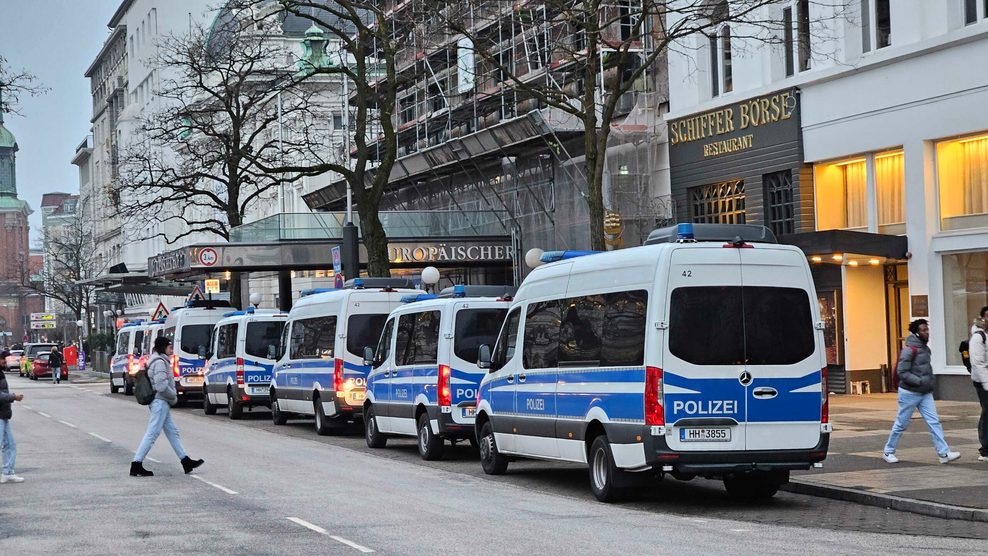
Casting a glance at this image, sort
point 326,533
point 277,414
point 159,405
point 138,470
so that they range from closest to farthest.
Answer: point 326,533
point 138,470
point 159,405
point 277,414

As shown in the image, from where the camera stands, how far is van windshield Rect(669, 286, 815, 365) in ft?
45.1

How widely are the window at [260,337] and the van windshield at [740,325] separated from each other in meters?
19.4

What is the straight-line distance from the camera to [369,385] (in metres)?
23.3

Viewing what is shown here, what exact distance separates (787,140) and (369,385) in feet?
39.4

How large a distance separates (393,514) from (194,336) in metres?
24.8

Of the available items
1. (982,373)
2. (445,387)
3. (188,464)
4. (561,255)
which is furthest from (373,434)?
(982,373)

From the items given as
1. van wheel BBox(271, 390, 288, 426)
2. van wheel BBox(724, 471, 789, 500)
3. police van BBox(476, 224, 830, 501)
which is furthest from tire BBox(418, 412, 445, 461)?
van wheel BBox(271, 390, 288, 426)

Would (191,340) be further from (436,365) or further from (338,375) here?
(436,365)

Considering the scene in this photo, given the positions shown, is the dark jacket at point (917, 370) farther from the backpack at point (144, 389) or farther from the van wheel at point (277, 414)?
the van wheel at point (277, 414)

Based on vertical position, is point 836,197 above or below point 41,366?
above

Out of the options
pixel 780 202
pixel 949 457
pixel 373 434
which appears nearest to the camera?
pixel 949 457

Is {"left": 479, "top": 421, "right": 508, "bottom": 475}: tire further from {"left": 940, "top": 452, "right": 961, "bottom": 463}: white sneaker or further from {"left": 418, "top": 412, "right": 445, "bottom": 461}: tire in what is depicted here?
{"left": 940, "top": 452, "right": 961, "bottom": 463}: white sneaker

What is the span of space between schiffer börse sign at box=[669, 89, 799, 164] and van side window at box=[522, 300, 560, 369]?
15198 mm

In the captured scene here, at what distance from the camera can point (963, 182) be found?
2670 cm
